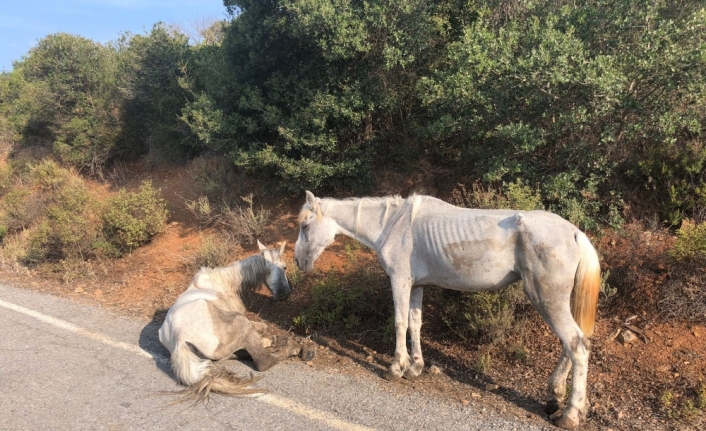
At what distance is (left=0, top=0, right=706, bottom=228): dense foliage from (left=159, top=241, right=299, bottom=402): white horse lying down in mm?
3462

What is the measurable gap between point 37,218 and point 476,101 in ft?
41.8

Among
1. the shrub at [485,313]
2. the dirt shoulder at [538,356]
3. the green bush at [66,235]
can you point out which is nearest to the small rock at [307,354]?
the dirt shoulder at [538,356]

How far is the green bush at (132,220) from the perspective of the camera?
32.9 feet

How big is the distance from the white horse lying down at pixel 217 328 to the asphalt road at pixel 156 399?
18 centimetres

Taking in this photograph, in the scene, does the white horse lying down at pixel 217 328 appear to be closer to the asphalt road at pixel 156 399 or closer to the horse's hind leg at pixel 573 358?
the asphalt road at pixel 156 399

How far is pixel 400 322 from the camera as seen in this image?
184 inches

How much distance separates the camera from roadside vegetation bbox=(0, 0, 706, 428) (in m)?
5.59

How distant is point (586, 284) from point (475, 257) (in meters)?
0.96

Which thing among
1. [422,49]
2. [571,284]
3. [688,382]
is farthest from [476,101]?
[688,382]

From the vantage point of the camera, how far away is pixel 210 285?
19.1 ft

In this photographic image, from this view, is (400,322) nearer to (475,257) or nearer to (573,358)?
(475,257)

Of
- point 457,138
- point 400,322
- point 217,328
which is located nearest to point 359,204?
point 400,322

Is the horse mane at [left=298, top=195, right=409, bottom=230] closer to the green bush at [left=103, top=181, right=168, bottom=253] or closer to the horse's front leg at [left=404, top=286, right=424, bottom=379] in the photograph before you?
the horse's front leg at [left=404, top=286, right=424, bottom=379]

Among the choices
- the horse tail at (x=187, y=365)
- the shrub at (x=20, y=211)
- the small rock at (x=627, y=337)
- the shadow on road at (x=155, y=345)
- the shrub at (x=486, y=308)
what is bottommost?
the shadow on road at (x=155, y=345)
